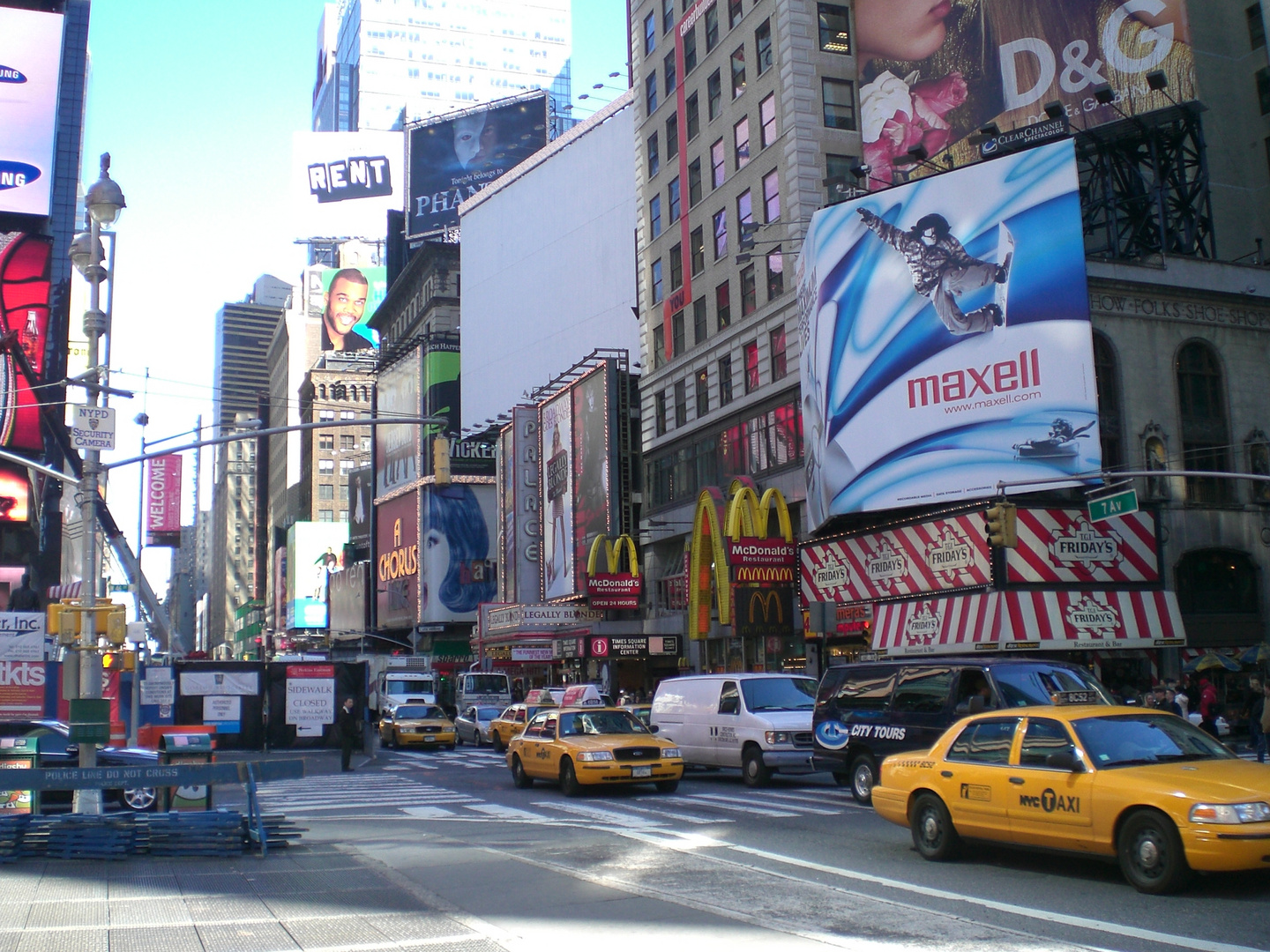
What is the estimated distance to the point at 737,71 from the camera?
47469mm

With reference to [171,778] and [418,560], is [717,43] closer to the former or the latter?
[171,778]

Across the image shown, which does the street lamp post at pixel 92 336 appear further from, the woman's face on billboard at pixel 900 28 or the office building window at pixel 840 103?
the woman's face on billboard at pixel 900 28

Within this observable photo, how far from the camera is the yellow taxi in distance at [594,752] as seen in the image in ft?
67.2

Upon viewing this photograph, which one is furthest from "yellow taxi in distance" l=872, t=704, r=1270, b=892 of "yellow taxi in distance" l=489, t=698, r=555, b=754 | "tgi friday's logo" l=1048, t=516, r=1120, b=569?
"tgi friday's logo" l=1048, t=516, r=1120, b=569

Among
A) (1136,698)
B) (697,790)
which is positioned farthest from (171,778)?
(1136,698)

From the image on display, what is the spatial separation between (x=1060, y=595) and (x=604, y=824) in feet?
64.6

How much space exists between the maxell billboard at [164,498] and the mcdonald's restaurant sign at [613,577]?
36.3m

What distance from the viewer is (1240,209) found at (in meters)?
42.5

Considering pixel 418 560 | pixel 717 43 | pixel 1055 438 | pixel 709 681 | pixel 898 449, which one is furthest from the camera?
pixel 418 560

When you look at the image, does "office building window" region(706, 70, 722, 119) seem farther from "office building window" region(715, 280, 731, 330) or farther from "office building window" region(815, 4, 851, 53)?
"office building window" region(715, 280, 731, 330)

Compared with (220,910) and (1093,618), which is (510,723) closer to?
(1093,618)

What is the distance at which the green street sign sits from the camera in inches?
945

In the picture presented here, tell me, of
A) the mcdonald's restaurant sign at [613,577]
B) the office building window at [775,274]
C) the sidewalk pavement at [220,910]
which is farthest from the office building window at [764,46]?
the sidewalk pavement at [220,910]

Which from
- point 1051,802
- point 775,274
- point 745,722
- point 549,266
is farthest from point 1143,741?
point 549,266
